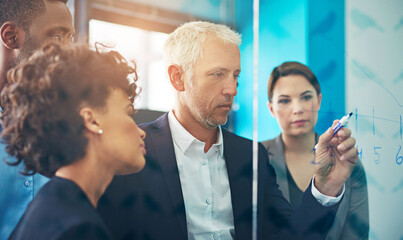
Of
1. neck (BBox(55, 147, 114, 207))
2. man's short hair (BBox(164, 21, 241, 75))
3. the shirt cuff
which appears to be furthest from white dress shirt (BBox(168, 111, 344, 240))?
neck (BBox(55, 147, 114, 207))

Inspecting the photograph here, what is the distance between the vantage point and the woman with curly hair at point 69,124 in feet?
1.74

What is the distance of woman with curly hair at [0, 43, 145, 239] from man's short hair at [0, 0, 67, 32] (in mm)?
175

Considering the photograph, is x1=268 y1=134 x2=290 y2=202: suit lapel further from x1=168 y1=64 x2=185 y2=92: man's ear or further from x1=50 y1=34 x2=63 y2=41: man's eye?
x1=50 y1=34 x2=63 y2=41: man's eye

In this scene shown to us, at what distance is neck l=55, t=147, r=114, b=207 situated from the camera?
54 centimetres

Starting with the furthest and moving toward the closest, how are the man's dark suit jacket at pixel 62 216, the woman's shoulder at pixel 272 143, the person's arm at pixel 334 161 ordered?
1. the woman's shoulder at pixel 272 143
2. the person's arm at pixel 334 161
3. the man's dark suit jacket at pixel 62 216

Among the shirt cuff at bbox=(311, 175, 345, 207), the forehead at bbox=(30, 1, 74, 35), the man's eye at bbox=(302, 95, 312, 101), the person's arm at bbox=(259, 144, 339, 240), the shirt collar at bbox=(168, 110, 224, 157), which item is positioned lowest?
the person's arm at bbox=(259, 144, 339, 240)

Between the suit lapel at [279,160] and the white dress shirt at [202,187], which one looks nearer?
the white dress shirt at [202,187]

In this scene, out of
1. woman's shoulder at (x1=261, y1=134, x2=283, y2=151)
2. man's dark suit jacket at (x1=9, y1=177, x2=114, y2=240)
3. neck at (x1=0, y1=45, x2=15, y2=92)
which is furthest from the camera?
woman's shoulder at (x1=261, y1=134, x2=283, y2=151)

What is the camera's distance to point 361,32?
2.78ft

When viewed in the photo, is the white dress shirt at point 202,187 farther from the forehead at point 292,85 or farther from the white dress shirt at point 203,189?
the forehead at point 292,85

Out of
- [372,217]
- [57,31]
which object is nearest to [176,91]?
[57,31]

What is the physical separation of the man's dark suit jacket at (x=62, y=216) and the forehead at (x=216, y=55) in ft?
1.38

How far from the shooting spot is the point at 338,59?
846 millimetres

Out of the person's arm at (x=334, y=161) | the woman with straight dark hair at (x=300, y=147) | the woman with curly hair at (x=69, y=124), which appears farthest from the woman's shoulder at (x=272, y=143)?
the woman with curly hair at (x=69, y=124)
